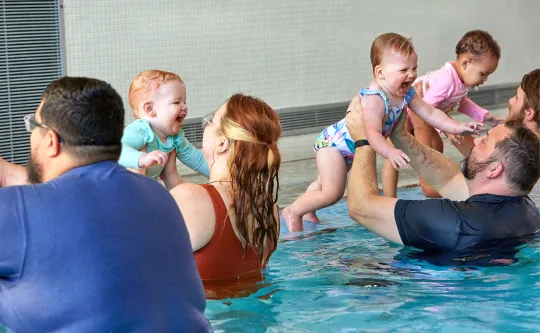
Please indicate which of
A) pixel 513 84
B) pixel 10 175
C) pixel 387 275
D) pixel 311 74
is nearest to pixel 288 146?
pixel 311 74

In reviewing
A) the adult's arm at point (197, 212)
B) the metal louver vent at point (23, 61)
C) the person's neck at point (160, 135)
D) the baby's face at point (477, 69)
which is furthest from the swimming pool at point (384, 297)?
the metal louver vent at point (23, 61)

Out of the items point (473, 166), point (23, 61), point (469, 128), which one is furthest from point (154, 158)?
point (23, 61)

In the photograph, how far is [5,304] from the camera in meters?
2.38

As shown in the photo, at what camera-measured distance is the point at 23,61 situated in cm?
762

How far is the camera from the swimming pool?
3.74 m

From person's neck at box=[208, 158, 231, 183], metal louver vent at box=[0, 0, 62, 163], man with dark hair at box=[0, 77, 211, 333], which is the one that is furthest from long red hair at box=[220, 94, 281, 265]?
metal louver vent at box=[0, 0, 62, 163]

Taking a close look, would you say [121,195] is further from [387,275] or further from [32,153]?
[387,275]

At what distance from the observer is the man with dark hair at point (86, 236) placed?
2293mm

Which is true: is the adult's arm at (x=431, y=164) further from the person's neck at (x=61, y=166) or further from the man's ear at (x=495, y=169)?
the person's neck at (x=61, y=166)

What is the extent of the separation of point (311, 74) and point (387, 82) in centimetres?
399

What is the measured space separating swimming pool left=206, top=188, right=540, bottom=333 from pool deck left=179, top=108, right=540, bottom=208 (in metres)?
2.08

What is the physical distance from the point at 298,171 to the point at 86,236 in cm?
613

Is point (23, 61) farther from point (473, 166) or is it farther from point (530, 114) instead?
point (473, 166)

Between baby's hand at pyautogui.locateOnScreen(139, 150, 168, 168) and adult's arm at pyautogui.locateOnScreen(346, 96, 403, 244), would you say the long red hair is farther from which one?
adult's arm at pyautogui.locateOnScreen(346, 96, 403, 244)
